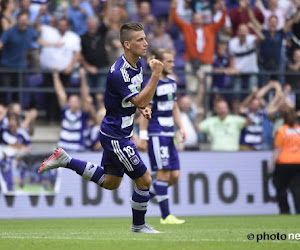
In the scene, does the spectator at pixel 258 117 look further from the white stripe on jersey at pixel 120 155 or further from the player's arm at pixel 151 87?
the player's arm at pixel 151 87

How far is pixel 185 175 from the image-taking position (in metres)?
16.6

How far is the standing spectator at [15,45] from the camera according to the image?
1650cm

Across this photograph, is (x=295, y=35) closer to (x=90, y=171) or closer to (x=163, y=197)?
(x=163, y=197)

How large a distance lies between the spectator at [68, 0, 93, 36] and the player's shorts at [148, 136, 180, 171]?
6.10 m

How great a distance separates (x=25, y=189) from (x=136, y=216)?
24.3 feet

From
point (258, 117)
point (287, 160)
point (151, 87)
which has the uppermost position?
point (151, 87)

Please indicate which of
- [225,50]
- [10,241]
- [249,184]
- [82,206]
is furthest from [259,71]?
[10,241]

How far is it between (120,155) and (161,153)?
3362mm

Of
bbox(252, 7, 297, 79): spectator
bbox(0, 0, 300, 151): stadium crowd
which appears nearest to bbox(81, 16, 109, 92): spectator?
bbox(0, 0, 300, 151): stadium crowd

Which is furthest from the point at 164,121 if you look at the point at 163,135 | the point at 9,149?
the point at 9,149

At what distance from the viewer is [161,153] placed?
12.3 meters

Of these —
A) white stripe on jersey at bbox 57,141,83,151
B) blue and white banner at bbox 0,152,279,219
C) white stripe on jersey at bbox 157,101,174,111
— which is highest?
white stripe on jersey at bbox 157,101,174,111

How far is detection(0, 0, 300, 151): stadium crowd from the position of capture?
54.5ft

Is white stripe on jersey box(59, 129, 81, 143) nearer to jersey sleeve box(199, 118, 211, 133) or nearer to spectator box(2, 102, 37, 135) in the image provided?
spectator box(2, 102, 37, 135)
